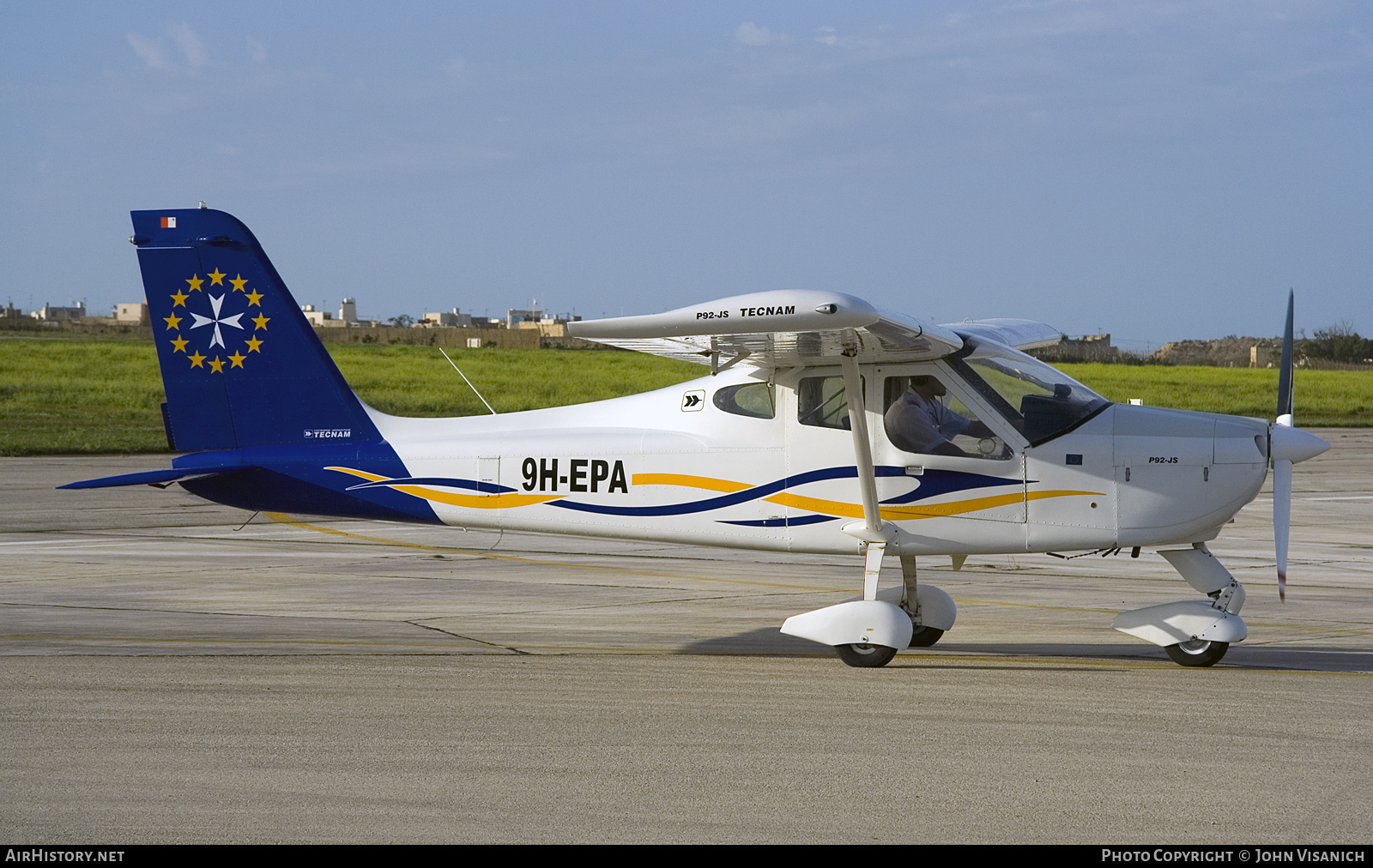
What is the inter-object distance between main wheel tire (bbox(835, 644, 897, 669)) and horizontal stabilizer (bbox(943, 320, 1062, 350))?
334cm

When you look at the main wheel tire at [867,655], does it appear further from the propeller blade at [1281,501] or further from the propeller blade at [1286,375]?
the propeller blade at [1286,375]

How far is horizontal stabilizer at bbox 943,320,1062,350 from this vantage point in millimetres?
11125

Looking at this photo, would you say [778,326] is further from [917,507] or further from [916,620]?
[916,620]

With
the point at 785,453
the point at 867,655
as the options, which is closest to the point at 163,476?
the point at 785,453

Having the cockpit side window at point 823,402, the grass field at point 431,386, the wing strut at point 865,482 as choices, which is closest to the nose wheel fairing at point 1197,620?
the wing strut at point 865,482

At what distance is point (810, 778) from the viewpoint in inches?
237

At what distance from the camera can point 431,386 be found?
5072 centimetres

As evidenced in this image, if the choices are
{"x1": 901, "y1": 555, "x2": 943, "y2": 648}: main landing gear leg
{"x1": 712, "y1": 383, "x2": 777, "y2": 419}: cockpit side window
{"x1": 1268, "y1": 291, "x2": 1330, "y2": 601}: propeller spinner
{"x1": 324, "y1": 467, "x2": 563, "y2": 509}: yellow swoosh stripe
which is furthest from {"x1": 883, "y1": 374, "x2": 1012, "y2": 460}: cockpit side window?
{"x1": 324, "y1": 467, "x2": 563, "y2": 509}: yellow swoosh stripe

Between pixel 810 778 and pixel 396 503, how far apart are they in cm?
469

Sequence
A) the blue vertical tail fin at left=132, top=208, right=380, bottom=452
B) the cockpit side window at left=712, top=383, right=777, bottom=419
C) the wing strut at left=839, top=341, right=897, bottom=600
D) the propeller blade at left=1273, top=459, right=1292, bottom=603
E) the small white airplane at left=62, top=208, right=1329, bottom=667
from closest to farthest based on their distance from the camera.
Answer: the propeller blade at left=1273, top=459, right=1292, bottom=603 < the wing strut at left=839, top=341, right=897, bottom=600 < the small white airplane at left=62, top=208, right=1329, bottom=667 < the cockpit side window at left=712, top=383, right=777, bottom=419 < the blue vertical tail fin at left=132, top=208, right=380, bottom=452

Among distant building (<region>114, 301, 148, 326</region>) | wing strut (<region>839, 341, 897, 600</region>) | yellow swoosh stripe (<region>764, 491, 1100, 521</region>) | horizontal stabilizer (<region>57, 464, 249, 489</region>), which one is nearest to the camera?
wing strut (<region>839, 341, 897, 600</region>)

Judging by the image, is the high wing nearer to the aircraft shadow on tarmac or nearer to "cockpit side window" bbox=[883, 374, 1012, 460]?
"cockpit side window" bbox=[883, 374, 1012, 460]
